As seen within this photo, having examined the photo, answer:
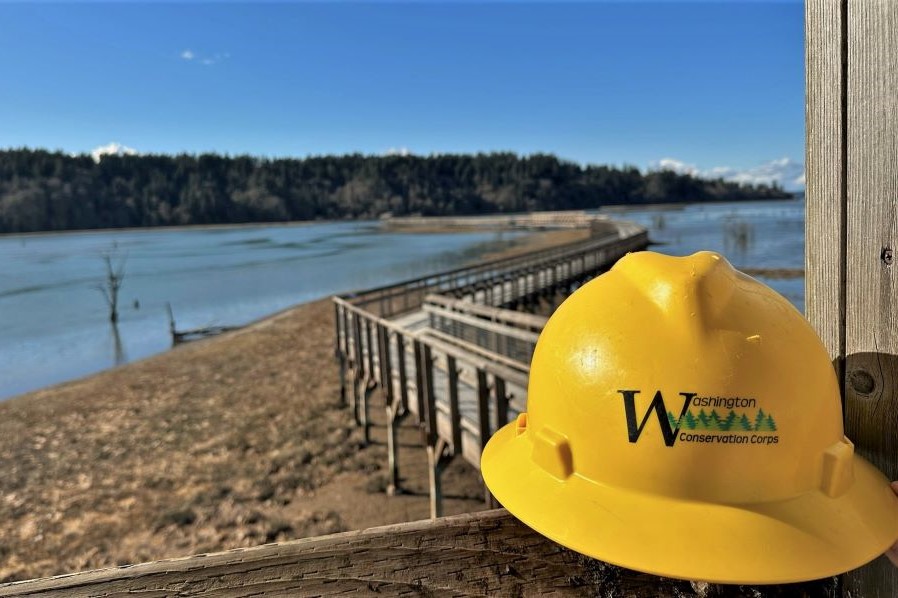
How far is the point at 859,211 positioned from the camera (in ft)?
3.46

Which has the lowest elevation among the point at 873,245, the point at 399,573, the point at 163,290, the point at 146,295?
the point at 146,295

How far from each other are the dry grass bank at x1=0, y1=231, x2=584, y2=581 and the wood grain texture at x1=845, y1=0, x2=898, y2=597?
6346 mm

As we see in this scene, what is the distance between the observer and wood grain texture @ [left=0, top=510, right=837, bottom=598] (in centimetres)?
86

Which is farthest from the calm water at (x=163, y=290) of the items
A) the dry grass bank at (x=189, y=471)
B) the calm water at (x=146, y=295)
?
the dry grass bank at (x=189, y=471)

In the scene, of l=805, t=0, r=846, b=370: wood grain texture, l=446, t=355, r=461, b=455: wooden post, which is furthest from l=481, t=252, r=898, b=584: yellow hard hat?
l=446, t=355, r=461, b=455: wooden post

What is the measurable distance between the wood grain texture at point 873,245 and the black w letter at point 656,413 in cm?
47

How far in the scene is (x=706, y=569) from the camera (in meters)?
0.81

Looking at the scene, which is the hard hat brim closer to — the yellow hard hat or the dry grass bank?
the yellow hard hat

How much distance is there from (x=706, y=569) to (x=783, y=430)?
0.84ft

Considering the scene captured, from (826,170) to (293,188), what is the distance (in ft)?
558

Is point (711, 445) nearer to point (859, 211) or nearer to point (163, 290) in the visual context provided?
point (859, 211)

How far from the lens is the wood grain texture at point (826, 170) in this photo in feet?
3.53

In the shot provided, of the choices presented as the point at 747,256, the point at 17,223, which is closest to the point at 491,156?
the point at 17,223

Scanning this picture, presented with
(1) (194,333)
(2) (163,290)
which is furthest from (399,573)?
(2) (163,290)
